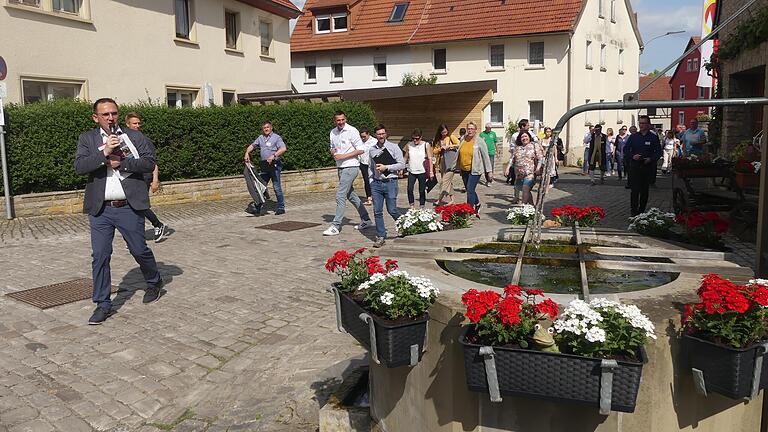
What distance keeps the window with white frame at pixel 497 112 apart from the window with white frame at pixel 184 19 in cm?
1882

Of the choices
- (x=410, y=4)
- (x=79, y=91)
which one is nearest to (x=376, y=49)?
(x=410, y=4)

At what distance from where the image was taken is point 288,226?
12625mm

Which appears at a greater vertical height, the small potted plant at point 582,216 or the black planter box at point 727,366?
the small potted plant at point 582,216

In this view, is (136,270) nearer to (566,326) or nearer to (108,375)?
(108,375)

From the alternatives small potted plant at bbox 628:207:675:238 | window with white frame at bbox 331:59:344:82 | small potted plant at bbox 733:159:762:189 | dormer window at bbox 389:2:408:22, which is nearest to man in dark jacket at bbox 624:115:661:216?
small potted plant at bbox 733:159:762:189

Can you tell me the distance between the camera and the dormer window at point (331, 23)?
1549 inches

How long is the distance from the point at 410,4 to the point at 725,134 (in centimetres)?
2583

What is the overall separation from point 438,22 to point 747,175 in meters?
29.1

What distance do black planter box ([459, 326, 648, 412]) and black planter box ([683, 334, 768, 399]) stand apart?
0.97 ft

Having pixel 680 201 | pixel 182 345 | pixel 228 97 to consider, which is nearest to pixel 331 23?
pixel 228 97

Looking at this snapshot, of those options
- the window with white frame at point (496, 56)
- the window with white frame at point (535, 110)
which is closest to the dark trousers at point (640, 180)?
the window with white frame at point (535, 110)

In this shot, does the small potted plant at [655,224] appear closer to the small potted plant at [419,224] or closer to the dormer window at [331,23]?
the small potted plant at [419,224]

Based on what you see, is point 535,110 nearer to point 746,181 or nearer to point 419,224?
point 746,181

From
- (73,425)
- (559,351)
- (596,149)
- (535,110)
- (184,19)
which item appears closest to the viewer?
(559,351)
